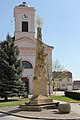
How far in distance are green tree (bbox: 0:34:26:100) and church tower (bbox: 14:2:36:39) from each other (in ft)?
62.8

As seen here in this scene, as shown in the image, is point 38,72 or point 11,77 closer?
point 38,72

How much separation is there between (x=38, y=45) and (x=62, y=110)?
6.38 metres

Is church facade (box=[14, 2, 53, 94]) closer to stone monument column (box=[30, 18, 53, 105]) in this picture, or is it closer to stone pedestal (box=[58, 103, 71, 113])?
stone monument column (box=[30, 18, 53, 105])

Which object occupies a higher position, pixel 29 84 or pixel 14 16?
pixel 14 16

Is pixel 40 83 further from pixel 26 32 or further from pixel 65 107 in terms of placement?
pixel 26 32

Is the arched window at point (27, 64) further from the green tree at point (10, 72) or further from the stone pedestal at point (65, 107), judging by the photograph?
the stone pedestal at point (65, 107)

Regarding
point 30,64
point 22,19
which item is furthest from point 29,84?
point 22,19

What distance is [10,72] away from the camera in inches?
1377

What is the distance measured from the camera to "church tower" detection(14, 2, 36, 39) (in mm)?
55719

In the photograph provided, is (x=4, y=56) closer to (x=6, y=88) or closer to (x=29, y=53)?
(x=6, y=88)

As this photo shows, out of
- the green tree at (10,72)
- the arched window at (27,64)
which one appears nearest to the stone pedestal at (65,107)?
the green tree at (10,72)

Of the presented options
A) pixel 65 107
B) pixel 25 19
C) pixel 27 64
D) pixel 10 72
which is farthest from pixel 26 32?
pixel 65 107

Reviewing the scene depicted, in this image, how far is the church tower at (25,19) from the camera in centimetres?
5572

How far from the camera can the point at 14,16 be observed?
5659cm
